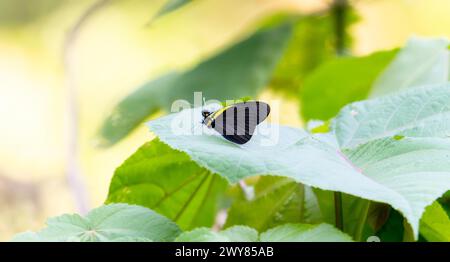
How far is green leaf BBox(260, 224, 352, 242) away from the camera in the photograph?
274mm

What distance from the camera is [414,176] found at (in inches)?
11.1

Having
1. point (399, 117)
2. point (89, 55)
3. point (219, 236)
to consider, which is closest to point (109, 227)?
point (219, 236)

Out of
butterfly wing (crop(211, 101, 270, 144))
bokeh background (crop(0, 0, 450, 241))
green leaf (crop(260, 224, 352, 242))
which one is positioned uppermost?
bokeh background (crop(0, 0, 450, 241))

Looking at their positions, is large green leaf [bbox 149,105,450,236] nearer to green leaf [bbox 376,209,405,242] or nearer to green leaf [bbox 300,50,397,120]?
green leaf [bbox 376,209,405,242]

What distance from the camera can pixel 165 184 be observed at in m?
0.39

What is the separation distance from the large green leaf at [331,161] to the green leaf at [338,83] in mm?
292

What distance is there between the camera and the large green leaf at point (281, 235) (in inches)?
10.5

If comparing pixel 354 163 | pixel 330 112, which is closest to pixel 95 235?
pixel 354 163

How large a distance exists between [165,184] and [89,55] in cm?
170

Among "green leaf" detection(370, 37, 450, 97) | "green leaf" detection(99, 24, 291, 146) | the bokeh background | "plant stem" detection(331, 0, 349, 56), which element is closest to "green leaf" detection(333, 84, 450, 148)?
"green leaf" detection(370, 37, 450, 97)

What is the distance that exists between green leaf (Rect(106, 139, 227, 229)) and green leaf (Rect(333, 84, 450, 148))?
84mm

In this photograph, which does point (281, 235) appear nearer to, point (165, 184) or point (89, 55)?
point (165, 184)

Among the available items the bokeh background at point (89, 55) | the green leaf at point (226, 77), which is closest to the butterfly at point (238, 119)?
the green leaf at point (226, 77)

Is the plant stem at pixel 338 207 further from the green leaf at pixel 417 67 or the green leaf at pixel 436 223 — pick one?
the green leaf at pixel 417 67
